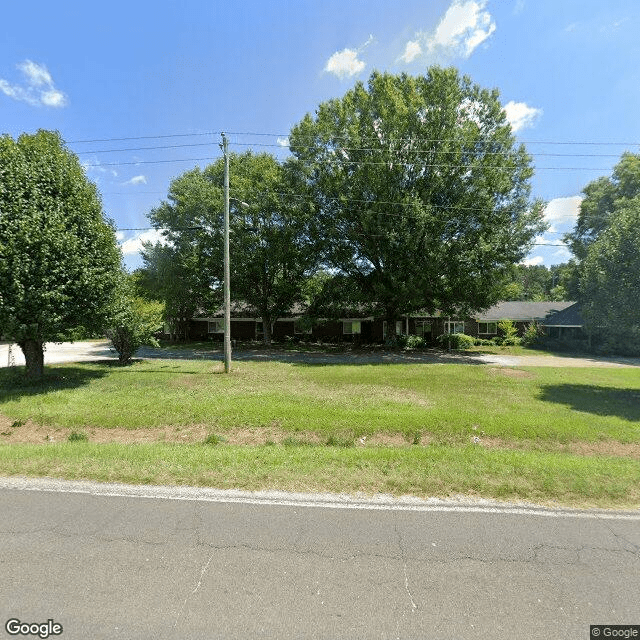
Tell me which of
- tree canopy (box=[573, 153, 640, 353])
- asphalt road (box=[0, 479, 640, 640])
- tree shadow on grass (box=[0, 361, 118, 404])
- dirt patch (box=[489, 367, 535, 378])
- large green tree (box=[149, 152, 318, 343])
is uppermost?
large green tree (box=[149, 152, 318, 343])

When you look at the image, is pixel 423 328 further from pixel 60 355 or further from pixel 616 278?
pixel 60 355

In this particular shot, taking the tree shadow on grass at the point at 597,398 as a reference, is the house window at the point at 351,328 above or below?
above

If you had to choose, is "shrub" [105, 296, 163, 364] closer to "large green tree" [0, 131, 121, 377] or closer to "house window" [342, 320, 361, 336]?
"large green tree" [0, 131, 121, 377]

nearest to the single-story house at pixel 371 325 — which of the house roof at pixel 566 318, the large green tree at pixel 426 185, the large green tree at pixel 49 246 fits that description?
the house roof at pixel 566 318

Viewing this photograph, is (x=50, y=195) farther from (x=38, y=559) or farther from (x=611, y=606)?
(x=611, y=606)

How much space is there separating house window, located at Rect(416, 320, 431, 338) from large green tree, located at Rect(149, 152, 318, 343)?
12253 millimetres

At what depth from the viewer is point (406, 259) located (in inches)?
891

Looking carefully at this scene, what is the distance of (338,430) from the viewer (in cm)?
826

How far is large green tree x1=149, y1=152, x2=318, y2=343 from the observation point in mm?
25406

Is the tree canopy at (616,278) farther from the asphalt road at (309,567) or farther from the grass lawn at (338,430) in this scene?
the asphalt road at (309,567)

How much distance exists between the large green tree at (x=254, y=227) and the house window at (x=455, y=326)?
15.2 metres

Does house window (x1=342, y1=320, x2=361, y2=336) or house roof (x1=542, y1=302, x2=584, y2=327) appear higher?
house roof (x1=542, y1=302, x2=584, y2=327)

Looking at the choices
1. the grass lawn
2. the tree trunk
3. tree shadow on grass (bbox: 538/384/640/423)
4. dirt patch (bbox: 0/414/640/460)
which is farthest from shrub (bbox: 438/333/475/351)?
the tree trunk

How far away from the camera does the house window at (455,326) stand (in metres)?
35.2
